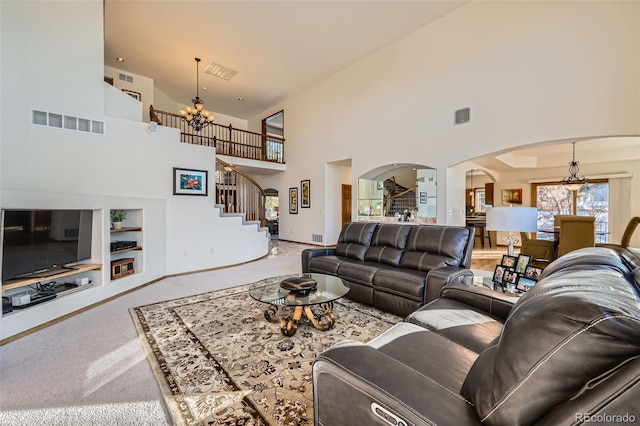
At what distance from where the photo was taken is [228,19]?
18.4ft

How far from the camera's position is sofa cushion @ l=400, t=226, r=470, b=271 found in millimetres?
3066

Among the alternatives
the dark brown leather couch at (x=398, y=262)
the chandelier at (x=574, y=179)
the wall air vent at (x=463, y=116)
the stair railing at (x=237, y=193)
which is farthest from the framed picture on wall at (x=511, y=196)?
the stair railing at (x=237, y=193)

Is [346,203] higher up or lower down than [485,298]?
higher up

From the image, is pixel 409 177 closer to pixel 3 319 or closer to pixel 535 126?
pixel 535 126

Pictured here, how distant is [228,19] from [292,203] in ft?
18.0

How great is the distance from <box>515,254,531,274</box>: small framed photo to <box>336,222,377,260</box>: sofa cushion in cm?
184

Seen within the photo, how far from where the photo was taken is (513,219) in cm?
252

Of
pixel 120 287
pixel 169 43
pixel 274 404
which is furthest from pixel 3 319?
pixel 169 43

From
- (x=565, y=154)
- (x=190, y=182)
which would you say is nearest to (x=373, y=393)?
(x=190, y=182)

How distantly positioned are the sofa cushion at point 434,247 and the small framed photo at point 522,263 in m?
0.70

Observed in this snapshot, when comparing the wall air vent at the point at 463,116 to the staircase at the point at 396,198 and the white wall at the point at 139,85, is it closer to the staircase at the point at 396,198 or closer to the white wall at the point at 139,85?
the staircase at the point at 396,198

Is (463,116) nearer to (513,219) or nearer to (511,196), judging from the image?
(513,219)

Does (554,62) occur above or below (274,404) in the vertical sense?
above

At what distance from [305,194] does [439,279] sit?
6765 mm
